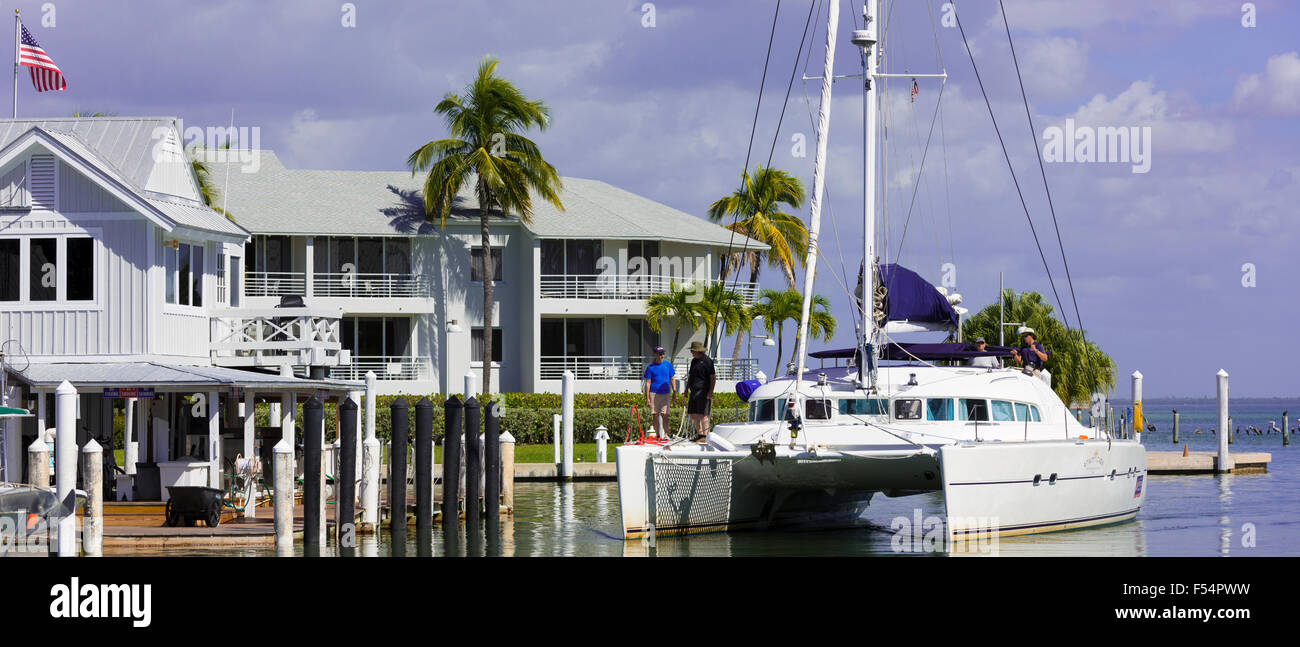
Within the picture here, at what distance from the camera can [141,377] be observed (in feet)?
76.0

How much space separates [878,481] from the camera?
73.7ft

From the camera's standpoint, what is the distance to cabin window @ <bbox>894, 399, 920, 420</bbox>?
22.7 meters

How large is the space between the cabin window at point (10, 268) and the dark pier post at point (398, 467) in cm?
701

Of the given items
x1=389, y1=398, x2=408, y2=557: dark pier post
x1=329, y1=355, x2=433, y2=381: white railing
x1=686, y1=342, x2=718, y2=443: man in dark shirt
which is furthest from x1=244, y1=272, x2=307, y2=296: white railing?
x1=686, y1=342, x2=718, y2=443: man in dark shirt

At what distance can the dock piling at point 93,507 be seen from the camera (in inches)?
781

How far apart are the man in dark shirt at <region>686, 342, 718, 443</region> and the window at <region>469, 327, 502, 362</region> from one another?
2786cm

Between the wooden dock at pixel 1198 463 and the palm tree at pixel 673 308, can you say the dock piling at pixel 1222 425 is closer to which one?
the wooden dock at pixel 1198 463

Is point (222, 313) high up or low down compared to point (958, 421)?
up

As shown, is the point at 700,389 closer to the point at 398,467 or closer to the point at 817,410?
the point at 817,410

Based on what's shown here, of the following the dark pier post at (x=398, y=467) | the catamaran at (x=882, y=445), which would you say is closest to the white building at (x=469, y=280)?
the catamaran at (x=882, y=445)
